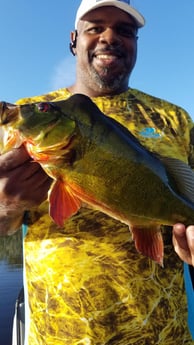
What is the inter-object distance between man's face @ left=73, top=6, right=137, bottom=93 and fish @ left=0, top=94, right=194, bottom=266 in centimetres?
149

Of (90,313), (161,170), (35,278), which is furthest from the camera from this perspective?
(35,278)

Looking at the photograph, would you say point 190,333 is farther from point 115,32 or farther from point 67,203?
point 115,32

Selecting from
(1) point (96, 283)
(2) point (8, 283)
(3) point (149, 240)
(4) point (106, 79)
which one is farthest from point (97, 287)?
(2) point (8, 283)

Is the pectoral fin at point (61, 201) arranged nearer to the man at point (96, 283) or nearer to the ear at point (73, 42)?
the man at point (96, 283)

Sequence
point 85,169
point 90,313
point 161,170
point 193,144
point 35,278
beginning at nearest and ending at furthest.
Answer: point 85,169, point 161,170, point 90,313, point 35,278, point 193,144

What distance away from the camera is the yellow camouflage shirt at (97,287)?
324cm

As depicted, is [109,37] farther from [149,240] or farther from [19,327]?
[19,327]

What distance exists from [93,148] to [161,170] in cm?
56

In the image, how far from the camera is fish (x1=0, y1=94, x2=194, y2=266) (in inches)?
101

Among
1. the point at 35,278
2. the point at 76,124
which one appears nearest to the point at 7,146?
the point at 76,124

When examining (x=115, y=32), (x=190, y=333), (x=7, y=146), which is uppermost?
(x=115, y=32)

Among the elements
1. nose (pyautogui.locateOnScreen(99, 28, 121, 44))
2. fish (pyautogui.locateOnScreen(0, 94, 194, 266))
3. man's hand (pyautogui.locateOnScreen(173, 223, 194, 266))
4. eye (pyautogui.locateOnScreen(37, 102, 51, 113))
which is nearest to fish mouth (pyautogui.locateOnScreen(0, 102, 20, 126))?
fish (pyautogui.locateOnScreen(0, 94, 194, 266))

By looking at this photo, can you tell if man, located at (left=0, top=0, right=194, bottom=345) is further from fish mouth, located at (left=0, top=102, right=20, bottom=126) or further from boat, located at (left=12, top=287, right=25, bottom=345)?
boat, located at (left=12, top=287, right=25, bottom=345)

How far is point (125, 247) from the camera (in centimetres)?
338
